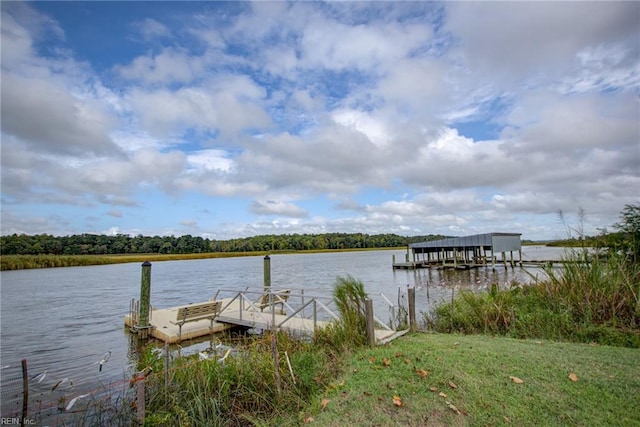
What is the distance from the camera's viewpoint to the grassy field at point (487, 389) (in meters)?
3.99

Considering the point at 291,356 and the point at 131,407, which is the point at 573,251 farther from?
the point at 131,407

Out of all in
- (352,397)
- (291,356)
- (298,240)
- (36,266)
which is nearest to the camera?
(352,397)

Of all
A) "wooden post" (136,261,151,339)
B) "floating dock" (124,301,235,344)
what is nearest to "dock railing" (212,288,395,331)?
"floating dock" (124,301,235,344)

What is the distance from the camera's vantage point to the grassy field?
399cm

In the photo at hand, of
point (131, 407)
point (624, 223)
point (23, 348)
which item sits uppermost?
point (624, 223)

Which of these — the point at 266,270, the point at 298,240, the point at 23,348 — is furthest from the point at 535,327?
the point at 298,240

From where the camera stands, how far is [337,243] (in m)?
130

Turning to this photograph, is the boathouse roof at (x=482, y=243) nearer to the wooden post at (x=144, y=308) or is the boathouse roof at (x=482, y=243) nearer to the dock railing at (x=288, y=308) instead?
the dock railing at (x=288, y=308)

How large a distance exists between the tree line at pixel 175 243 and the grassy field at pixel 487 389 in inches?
2894

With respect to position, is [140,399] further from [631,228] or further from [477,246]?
[477,246]

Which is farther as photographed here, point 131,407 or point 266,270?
point 266,270

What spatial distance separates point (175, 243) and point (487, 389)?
328ft

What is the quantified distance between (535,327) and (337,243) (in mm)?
122830

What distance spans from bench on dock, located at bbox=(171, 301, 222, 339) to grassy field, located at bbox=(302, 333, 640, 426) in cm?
746
